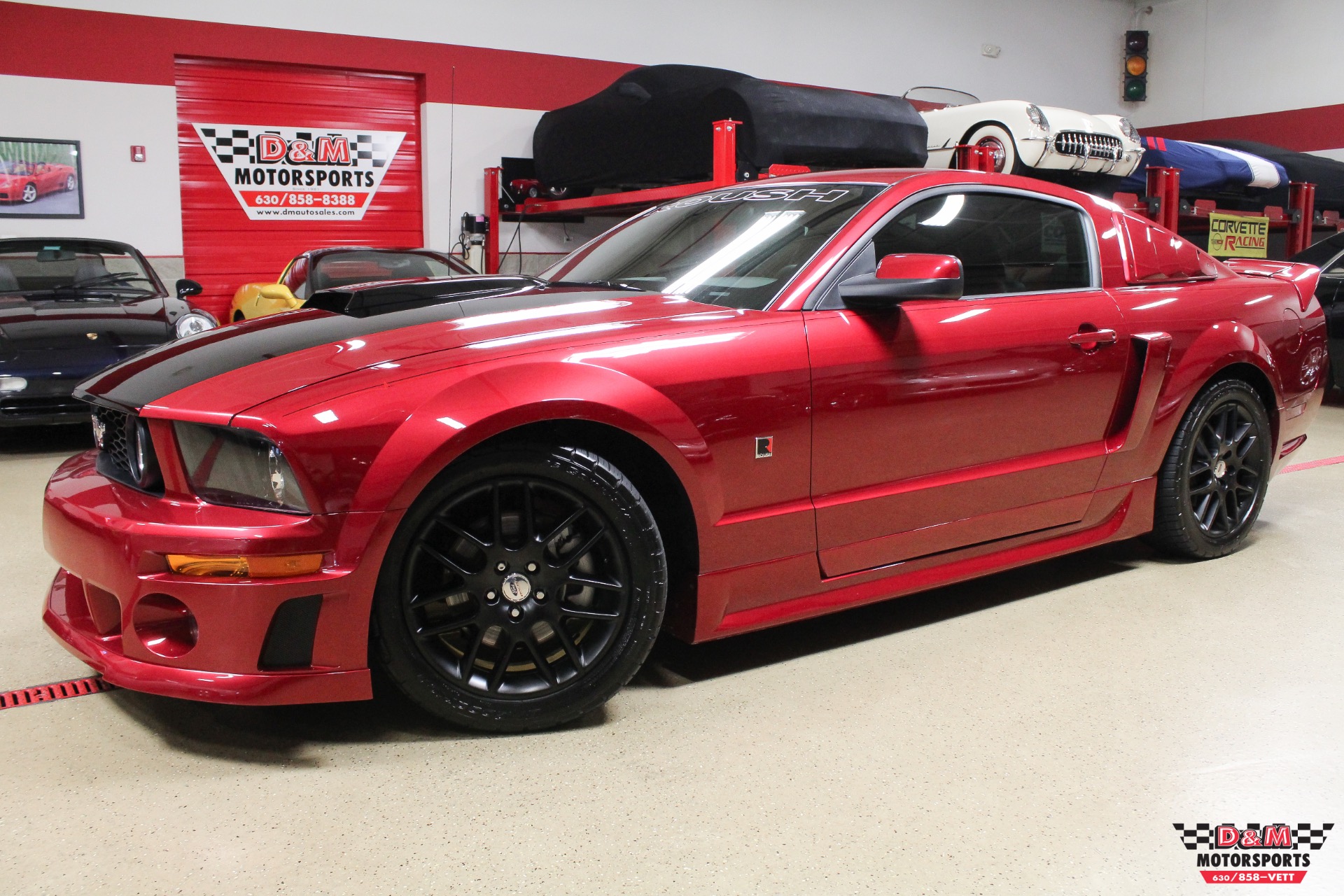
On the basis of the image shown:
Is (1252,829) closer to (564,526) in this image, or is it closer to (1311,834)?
(1311,834)

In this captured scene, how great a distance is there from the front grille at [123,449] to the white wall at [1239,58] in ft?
46.5

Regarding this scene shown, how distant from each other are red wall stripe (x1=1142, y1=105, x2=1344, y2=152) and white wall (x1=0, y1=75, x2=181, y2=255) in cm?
1171

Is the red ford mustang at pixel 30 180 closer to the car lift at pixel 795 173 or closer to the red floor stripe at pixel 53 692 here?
the car lift at pixel 795 173

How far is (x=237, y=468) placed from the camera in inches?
69.7

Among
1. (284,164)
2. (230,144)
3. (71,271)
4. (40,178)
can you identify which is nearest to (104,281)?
(71,271)

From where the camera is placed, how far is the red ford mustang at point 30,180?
7.96 meters

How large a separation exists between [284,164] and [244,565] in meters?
8.37

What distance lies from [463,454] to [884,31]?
11.3 meters

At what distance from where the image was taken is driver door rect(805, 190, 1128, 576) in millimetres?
2260

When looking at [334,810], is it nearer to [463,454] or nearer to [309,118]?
[463,454]

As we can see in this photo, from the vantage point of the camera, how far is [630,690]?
2.25 meters

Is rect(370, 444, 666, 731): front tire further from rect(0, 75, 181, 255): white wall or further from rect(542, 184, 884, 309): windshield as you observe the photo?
rect(0, 75, 181, 255): white wall

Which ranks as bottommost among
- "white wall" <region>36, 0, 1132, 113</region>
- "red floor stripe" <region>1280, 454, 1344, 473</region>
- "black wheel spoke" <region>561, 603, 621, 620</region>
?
"red floor stripe" <region>1280, 454, 1344, 473</region>

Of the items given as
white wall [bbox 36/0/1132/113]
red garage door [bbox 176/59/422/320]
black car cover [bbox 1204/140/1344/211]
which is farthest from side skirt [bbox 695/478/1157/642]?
black car cover [bbox 1204/140/1344/211]
